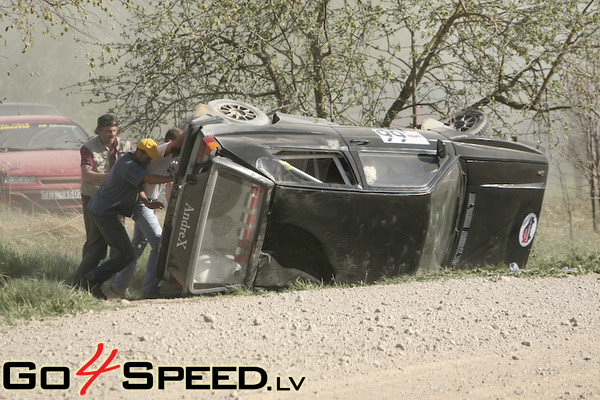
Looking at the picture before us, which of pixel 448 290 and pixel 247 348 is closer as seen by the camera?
pixel 247 348

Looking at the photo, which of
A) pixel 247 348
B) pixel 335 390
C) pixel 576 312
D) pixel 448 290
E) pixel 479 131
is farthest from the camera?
pixel 479 131

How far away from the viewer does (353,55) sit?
9.09m

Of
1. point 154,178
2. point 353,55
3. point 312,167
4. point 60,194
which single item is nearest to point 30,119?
point 60,194

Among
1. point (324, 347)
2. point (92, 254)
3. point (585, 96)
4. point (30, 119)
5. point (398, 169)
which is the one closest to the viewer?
point (324, 347)

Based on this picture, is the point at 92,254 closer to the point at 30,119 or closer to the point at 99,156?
the point at 99,156

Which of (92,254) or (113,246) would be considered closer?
(113,246)

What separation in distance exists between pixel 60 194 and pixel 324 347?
7.59m

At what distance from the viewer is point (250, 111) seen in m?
6.80

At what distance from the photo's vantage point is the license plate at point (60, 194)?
11.0 meters

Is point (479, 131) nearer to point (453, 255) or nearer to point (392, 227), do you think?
point (453, 255)

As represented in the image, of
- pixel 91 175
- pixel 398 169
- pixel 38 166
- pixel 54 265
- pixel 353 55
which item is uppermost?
pixel 353 55

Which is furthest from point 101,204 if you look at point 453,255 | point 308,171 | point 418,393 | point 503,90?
point 503,90

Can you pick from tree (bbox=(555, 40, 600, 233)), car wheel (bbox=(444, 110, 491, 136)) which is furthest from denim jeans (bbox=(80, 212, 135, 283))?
tree (bbox=(555, 40, 600, 233))

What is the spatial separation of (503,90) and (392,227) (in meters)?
3.98
